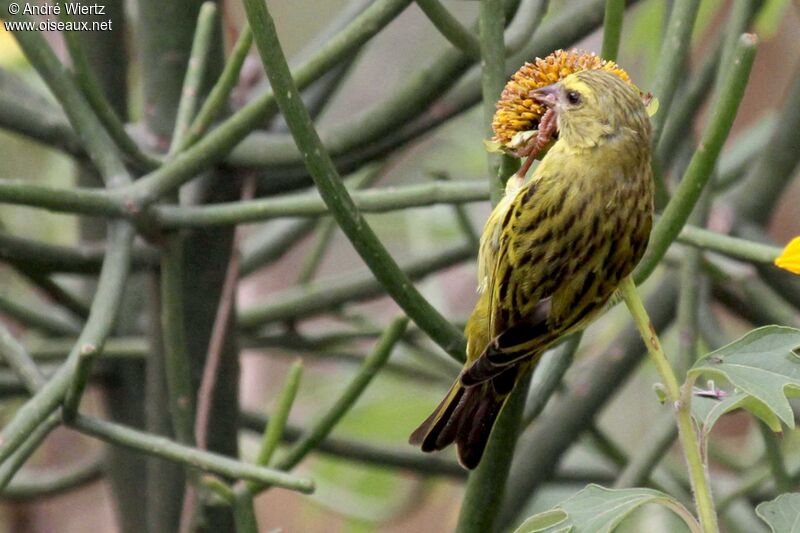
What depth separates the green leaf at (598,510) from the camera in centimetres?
64

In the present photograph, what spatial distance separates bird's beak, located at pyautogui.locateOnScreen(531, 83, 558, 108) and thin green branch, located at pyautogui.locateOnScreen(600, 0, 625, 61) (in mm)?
47

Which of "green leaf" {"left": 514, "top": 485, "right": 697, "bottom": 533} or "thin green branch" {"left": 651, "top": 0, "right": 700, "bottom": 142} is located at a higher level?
"thin green branch" {"left": 651, "top": 0, "right": 700, "bottom": 142}

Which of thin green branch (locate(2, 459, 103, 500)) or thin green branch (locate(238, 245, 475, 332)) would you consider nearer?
thin green branch (locate(238, 245, 475, 332))

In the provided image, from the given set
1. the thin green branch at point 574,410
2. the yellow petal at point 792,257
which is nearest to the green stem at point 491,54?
the yellow petal at point 792,257

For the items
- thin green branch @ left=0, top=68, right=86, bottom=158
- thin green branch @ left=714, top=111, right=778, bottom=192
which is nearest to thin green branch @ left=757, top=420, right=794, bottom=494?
thin green branch @ left=714, top=111, right=778, bottom=192

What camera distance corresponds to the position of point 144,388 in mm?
1429

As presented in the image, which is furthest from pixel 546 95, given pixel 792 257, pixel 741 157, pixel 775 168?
pixel 741 157

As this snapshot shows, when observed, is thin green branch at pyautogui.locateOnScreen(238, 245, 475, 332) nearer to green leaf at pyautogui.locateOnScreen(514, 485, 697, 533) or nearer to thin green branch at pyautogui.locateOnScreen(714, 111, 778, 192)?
thin green branch at pyautogui.locateOnScreen(714, 111, 778, 192)

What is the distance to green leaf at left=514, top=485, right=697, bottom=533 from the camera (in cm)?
64

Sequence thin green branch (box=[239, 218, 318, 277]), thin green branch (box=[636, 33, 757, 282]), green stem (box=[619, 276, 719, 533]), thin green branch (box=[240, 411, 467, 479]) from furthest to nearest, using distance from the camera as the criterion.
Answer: thin green branch (box=[239, 218, 318, 277])
thin green branch (box=[240, 411, 467, 479])
thin green branch (box=[636, 33, 757, 282])
green stem (box=[619, 276, 719, 533])

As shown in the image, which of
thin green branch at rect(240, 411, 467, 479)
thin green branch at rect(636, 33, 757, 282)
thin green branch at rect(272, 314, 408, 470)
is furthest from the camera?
thin green branch at rect(240, 411, 467, 479)

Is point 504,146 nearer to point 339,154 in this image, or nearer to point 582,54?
point 582,54

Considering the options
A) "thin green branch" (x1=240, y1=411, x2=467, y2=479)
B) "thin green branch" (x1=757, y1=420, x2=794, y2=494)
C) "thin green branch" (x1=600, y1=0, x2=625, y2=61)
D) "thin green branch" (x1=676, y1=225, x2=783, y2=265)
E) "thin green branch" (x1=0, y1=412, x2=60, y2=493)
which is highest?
"thin green branch" (x1=600, y1=0, x2=625, y2=61)

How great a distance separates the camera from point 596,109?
916 mm
